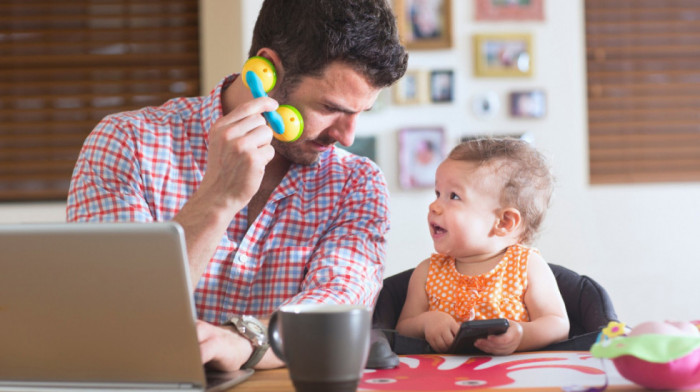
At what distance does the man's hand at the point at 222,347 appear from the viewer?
88 centimetres

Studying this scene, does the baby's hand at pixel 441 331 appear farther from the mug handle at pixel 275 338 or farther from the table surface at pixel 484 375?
the mug handle at pixel 275 338

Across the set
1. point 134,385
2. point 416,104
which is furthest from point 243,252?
point 416,104

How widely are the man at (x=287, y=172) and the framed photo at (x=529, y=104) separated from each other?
1674mm

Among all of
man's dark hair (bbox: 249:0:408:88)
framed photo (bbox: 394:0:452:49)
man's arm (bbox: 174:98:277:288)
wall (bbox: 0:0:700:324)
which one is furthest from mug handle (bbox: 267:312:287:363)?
framed photo (bbox: 394:0:452:49)

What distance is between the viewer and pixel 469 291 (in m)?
1.32

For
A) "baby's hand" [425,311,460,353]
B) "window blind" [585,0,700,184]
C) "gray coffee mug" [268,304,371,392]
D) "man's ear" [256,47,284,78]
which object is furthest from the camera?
"window blind" [585,0,700,184]

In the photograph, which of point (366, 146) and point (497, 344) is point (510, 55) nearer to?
point (366, 146)

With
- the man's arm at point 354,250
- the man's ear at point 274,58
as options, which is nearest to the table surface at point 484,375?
the man's arm at point 354,250

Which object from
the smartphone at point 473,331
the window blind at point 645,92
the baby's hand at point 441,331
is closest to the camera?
the smartphone at point 473,331

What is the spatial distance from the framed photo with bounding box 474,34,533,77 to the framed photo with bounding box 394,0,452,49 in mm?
123

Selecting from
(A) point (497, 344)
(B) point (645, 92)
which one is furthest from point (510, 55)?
(A) point (497, 344)

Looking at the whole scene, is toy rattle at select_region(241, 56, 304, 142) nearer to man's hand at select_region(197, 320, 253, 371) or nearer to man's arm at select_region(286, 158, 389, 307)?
man's arm at select_region(286, 158, 389, 307)

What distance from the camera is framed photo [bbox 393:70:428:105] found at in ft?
10.0

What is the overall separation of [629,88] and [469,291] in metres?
2.24
